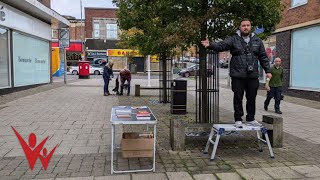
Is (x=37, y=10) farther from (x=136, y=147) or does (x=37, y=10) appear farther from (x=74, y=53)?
(x=74, y=53)

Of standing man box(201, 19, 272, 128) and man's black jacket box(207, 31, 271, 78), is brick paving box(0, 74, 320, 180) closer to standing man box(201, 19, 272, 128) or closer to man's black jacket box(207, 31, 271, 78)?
standing man box(201, 19, 272, 128)

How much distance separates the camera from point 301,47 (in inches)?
605

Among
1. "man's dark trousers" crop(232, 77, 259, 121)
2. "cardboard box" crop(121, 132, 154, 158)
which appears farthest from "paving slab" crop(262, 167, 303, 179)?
"cardboard box" crop(121, 132, 154, 158)

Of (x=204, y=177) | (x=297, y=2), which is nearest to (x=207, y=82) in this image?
(x=204, y=177)

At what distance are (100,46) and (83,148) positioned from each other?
44.2m

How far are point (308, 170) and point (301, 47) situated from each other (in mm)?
11685

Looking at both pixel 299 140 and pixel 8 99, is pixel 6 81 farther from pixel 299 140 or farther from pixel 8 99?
pixel 299 140

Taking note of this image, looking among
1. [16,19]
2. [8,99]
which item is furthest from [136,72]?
[8,99]

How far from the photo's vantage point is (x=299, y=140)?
6.80 meters

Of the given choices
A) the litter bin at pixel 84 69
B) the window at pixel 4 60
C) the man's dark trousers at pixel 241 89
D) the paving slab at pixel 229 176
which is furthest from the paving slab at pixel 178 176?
the litter bin at pixel 84 69

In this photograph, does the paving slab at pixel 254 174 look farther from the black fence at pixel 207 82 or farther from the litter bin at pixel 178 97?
the litter bin at pixel 178 97

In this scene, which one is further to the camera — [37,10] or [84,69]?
[84,69]

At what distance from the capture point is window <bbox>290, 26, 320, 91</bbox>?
1423cm

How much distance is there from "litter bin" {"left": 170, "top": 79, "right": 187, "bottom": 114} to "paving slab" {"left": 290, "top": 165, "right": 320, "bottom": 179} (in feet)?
17.1
